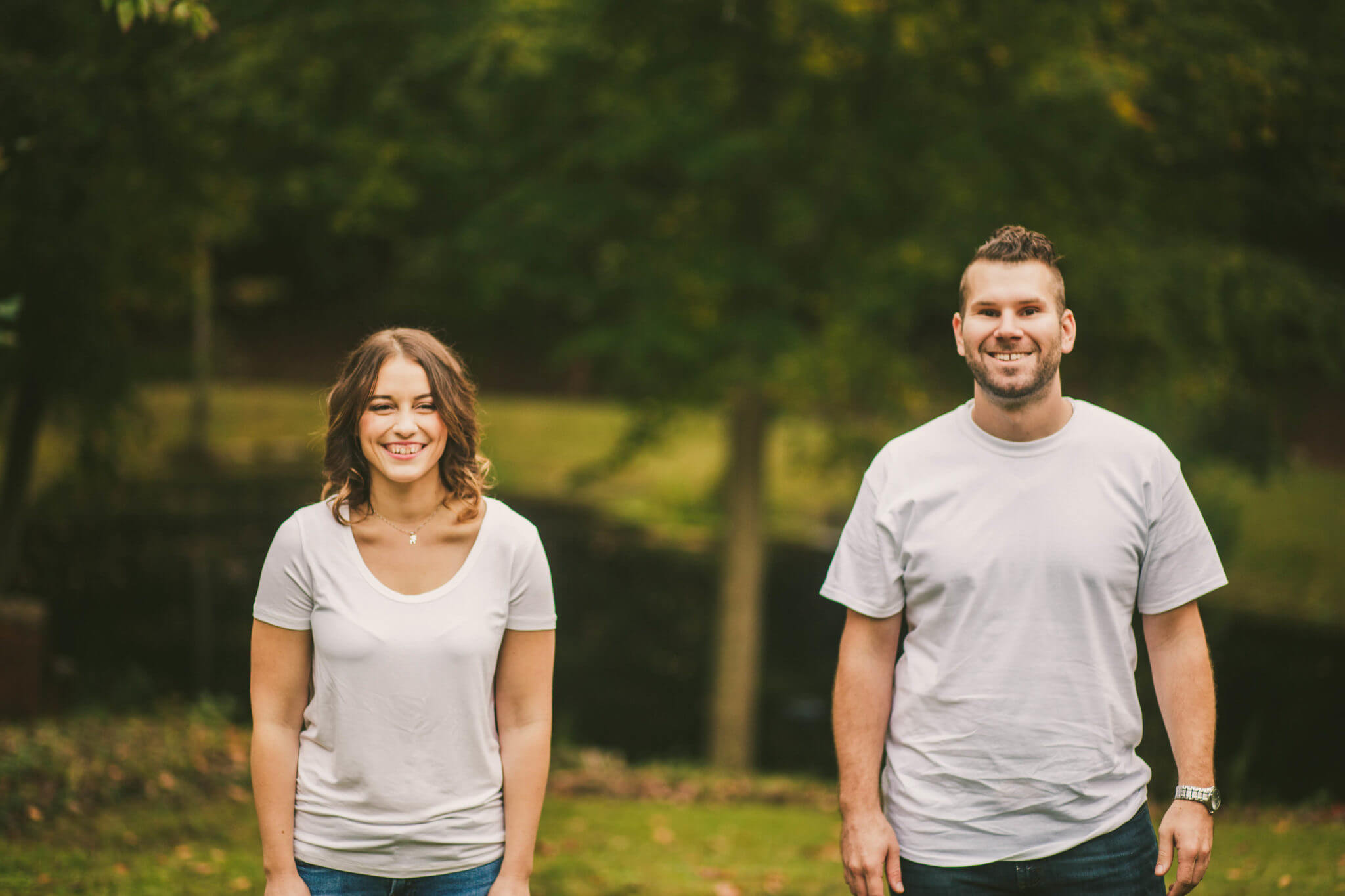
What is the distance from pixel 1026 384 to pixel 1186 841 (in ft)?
3.16

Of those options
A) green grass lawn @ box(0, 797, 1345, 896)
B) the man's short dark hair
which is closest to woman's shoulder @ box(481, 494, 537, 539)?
the man's short dark hair

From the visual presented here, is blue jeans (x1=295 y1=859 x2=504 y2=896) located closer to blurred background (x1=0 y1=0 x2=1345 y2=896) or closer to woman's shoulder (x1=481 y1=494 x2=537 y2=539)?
woman's shoulder (x1=481 y1=494 x2=537 y2=539)

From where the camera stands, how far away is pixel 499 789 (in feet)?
7.74

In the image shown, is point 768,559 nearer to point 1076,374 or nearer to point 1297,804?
point 1076,374

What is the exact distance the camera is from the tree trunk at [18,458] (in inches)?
270

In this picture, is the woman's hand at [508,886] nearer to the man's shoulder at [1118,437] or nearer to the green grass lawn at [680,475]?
the man's shoulder at [1118,437]

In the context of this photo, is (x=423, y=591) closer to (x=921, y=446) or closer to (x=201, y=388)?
(x=921, y=446)

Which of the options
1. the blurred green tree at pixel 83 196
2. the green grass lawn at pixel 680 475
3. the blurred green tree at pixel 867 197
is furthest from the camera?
the green grass lawn at pixel 680 475

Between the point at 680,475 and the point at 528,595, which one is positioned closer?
the point at 528,595

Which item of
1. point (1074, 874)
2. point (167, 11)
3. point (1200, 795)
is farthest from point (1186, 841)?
point (167, 11)

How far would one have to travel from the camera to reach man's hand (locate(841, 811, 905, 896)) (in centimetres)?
238

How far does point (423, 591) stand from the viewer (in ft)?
7.53

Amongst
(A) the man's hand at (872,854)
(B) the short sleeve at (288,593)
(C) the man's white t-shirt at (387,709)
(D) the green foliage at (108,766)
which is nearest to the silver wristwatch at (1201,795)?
(A) the man's hand at (872,854)

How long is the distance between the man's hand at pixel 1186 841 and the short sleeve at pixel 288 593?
1.75 meters
